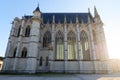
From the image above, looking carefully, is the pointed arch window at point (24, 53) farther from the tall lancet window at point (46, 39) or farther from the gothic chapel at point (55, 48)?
the tall lancet window at point (46, 39)

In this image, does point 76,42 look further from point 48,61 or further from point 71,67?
point 48,61

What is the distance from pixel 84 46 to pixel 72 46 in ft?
10.0

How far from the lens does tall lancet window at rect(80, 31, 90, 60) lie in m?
22.3

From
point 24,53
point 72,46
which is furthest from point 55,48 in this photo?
point 24,53

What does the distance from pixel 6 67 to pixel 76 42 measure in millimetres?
16944

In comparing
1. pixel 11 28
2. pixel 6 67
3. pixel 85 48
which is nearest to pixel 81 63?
pixel 85 48

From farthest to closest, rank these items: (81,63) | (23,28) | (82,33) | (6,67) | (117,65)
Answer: (117,65) → (82,33) → (23,28) → (81,63) → (6,67)

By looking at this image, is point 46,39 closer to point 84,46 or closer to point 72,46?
point 72,46

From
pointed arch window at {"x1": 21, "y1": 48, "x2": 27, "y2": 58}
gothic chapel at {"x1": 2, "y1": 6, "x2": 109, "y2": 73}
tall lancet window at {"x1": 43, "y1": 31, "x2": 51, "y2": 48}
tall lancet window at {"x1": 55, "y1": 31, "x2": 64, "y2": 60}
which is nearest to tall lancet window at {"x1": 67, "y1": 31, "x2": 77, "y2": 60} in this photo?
gothic chapel at {"x1": 2, "y1": 6, "x2": 109, "y2": 73}

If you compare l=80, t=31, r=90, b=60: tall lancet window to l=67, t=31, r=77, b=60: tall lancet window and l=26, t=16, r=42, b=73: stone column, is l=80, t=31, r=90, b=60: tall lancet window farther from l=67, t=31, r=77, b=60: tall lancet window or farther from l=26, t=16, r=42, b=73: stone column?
l=26, t=16, r=42, b=73: stone column

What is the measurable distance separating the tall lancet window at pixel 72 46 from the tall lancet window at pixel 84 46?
5.93 feet

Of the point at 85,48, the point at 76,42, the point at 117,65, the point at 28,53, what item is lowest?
the point at 117,65

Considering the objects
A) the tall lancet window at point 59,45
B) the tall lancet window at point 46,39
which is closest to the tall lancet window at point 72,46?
the tall lancet window at point 59,45

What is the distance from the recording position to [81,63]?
21172 millimetres
